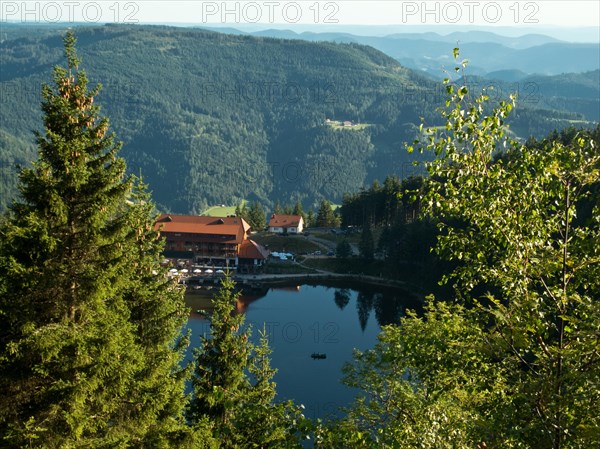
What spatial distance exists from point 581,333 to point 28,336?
9795mm

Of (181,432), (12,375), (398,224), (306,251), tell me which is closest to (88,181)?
(12,375)

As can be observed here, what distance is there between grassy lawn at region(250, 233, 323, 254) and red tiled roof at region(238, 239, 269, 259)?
4.29 metres

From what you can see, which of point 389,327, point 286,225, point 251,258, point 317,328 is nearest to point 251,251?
point 251,258

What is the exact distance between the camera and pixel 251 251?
96.9 metres

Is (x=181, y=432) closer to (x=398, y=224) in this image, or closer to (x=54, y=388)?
(x=54, y=388)

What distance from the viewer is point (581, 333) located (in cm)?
767

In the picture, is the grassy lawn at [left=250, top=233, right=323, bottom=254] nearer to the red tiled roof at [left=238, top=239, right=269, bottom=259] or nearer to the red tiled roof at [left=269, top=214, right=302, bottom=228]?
the red tiled roof at [left=269, top=214, right=302, bottom=228]

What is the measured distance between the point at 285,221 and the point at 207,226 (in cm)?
1814

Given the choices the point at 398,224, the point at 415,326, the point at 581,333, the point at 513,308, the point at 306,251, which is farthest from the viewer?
the point at 306,251

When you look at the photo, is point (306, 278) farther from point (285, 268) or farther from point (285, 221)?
point (285, 221)

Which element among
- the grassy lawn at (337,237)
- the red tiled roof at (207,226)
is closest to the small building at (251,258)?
the red tiled roof at (207,226)

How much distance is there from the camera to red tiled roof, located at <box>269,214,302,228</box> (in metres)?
112

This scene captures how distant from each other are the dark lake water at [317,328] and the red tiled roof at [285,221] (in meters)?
25.4

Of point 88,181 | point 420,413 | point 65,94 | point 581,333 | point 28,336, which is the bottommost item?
point 420,413
